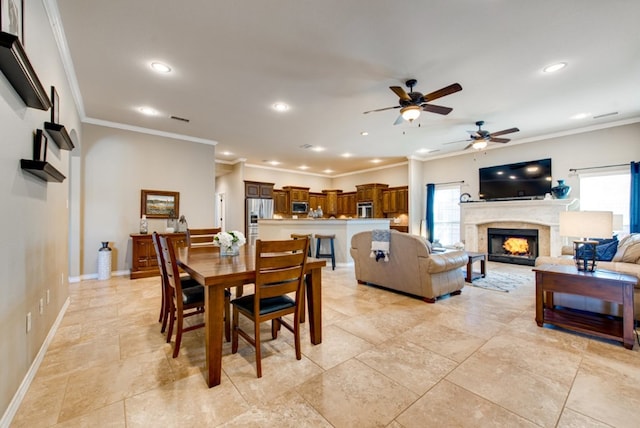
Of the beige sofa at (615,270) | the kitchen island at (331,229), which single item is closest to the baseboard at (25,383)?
the kitchen island at (331,229)

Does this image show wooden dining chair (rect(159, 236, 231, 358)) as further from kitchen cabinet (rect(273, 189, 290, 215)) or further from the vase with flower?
kitchen cabinet (rect(273, 189, 290, 215))

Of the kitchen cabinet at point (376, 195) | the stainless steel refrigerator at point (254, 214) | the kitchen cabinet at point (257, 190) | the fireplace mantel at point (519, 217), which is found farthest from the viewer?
the kitchen cabinet at point (376, 195)

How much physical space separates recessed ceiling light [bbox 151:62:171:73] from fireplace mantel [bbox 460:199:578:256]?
710cm

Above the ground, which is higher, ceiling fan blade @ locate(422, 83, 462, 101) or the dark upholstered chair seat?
ceiling fan blade @ locate(422, 83, 462, 101)

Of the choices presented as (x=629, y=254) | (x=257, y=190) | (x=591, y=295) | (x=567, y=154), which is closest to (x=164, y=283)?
(x=591, y=295)

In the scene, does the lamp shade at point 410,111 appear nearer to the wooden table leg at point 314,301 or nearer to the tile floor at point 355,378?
the wooden table leg at point 314,301

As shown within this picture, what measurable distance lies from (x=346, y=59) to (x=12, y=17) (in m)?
2.61

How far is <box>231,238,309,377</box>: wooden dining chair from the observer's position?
1935mm

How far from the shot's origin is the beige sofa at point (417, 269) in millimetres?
3531

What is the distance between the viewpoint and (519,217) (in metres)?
6.34

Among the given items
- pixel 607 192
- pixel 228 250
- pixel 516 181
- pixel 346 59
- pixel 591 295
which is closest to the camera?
pixel 591 295

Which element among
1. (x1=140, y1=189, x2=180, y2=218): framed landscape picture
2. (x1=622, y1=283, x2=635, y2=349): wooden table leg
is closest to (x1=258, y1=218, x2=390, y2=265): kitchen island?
(x1=140, y1=189, x2=180, y2=218): framed landscape picture

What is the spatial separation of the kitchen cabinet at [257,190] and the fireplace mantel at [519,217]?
5717 millimetres

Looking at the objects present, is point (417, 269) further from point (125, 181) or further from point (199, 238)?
point (125, 181)
